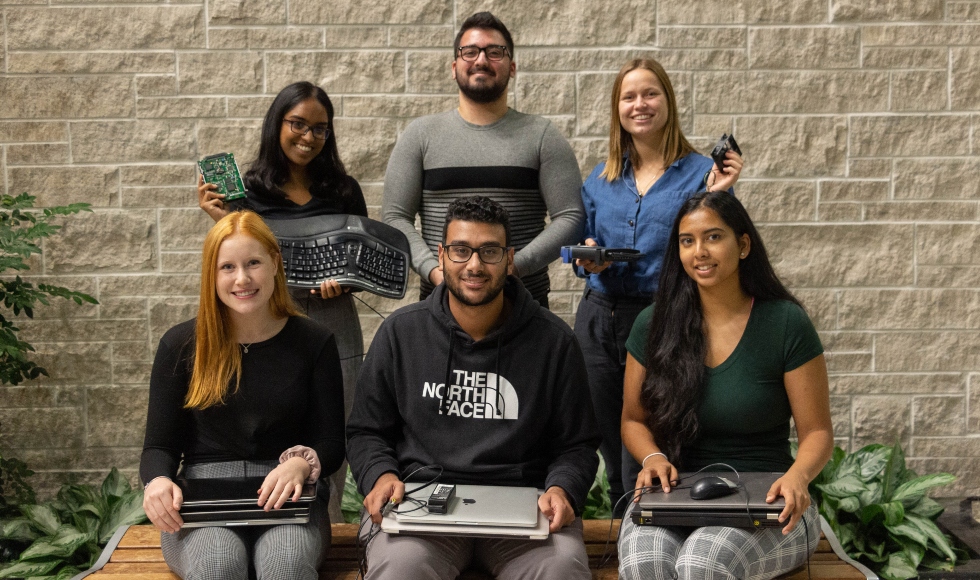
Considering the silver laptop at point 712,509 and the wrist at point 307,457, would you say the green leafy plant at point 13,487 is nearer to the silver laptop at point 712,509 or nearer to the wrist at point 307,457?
the wrist at point 307,457

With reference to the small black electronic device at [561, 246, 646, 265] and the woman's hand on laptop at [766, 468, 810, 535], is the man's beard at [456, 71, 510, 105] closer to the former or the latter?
the small black electronic device at [561, 246, 646, 265]

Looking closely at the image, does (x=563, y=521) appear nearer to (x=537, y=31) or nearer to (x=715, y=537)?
(x=715, y=537)

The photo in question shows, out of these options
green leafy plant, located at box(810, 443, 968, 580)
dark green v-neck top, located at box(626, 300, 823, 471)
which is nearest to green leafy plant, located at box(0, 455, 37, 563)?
dark green v-neck top, located at box(626, 300, 823, 471)

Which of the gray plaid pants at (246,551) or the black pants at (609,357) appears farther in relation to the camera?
the black pants at (609,357)

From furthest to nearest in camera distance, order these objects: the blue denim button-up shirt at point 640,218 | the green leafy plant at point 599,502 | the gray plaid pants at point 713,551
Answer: the green leafy plant at point 599,502, the blue denim button-up shirt at point 640,218, the gray plaid pants at point 713,551

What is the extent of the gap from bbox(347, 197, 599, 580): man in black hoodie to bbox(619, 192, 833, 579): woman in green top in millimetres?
176

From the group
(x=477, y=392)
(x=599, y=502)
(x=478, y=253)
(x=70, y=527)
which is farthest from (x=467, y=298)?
(x=70, y=527)

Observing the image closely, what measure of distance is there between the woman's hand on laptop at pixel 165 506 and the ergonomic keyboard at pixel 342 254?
0.76 meters

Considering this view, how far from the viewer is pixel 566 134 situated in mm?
3850

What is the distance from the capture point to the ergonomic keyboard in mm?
2725

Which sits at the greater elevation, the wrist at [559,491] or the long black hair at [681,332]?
the long black hair at [681,332]

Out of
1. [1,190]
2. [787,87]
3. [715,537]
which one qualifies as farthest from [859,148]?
[1,190]

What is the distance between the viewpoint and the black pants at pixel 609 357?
286 cm

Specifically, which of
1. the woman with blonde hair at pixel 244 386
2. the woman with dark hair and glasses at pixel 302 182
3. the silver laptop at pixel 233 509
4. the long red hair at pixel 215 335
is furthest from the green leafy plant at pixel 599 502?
the long red hair at pixel 215 335
